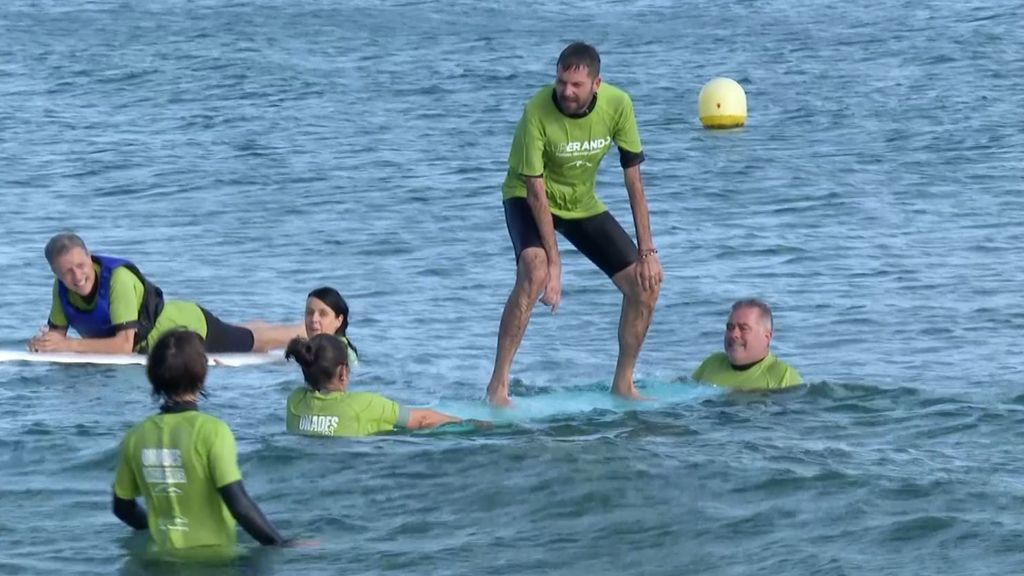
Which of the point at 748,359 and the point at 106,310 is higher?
the point at 106,310

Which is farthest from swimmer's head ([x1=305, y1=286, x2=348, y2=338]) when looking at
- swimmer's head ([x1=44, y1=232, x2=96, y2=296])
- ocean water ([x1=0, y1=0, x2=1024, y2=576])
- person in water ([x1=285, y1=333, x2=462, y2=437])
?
swimmer's head ([x1=44, y1=232, x2=96, y2=296])

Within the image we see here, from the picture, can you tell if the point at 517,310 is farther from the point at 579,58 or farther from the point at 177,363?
the point at 177,363

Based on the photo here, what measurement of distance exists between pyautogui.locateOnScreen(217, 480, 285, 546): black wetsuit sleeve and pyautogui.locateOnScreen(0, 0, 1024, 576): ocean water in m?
0.70

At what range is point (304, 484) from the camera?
972 cm

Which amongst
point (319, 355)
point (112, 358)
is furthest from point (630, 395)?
point (112, 358)

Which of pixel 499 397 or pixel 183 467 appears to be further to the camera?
pixel 499 397

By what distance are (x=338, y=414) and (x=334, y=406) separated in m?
0.06

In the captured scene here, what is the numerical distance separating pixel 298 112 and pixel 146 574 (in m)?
18.4

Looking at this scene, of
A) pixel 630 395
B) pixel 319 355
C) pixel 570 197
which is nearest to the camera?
pixel 319 355

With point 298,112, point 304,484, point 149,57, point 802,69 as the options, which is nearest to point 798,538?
point 304,484

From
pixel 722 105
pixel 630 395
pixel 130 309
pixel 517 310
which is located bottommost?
pixel 630 395

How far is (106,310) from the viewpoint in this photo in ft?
40.8

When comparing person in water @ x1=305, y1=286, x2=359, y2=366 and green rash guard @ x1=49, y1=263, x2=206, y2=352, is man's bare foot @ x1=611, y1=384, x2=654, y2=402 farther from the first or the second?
green rash guard @ x1=49, y1=263, x2=206, y2=352

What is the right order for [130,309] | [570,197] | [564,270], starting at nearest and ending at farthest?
1. [570,197]
2. [130,309]
3. [564,270]
